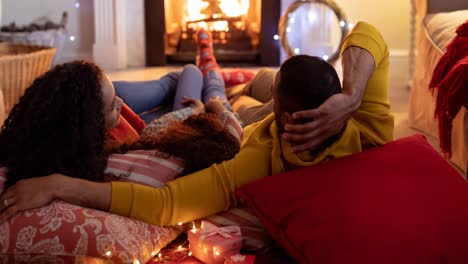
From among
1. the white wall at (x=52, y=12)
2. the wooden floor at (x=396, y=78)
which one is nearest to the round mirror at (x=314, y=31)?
the wooden floor at (x=396, y=78)

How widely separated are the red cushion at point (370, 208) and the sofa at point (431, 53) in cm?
100

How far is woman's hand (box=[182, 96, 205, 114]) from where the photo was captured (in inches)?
85.6

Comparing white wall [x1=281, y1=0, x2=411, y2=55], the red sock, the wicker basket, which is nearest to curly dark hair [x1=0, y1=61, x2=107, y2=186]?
the wicker basket

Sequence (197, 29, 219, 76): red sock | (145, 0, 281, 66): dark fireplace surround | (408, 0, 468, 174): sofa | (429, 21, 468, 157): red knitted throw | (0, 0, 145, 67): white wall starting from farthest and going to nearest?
(0, 0, 145, 67): white wall < (145, 0, 281, 66): dark fireplace surround < (197, 29, 219, 76): red sock < (408, 0, 468, 174): sofa < (429, 21, 468, 157): red knitted throw

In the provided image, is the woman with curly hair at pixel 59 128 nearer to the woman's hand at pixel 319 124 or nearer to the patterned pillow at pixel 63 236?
the patterned pillow at pixel 63 236

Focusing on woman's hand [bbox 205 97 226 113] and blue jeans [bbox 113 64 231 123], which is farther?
blue jeans [bbox 113 64 231 123]

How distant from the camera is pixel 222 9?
14.9 feet

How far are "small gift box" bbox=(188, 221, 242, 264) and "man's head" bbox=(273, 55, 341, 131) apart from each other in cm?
25

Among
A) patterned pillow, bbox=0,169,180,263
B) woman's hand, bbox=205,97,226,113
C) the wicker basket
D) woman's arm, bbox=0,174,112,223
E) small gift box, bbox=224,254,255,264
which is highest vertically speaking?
the wicker basket

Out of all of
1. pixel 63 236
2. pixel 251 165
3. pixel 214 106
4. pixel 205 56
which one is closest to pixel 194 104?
pixel 214 106

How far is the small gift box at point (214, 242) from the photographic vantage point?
1238mm

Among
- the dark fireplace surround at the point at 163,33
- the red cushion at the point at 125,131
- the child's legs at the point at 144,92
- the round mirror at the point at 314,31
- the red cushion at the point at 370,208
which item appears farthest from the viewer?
the dark fireplace surround at the point at 163,33

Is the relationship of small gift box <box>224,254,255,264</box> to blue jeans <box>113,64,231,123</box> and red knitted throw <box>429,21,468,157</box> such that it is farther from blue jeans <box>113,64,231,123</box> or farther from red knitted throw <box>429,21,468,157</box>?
blue jeans <box>113,64,231,123</box>

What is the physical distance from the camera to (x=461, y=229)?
3.85 feet
